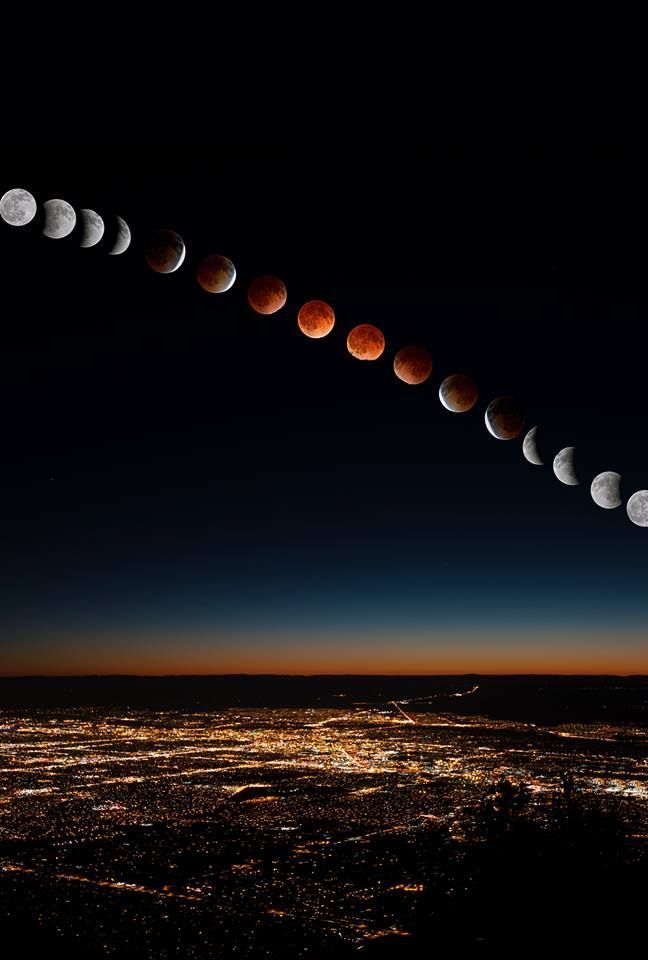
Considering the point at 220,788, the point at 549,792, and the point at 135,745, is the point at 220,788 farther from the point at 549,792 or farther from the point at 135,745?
the point at 135,745

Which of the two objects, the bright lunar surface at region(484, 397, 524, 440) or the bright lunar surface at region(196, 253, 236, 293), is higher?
the bright lunar surface at region(196, 253, 236, 293)

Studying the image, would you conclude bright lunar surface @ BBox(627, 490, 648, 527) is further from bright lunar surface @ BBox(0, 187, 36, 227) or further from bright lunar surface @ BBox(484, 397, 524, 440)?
bright lunar surface @ BBox(0, 187, 36, 227)

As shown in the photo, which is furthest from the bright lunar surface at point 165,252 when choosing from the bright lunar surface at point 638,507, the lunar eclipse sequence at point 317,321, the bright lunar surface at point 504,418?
the bright lunar surface at point 638,507

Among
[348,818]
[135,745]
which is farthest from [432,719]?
[348,818]

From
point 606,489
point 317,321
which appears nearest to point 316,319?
point 317,321

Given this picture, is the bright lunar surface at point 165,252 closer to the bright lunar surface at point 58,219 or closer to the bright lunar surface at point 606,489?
the bright lunar surface at point 58,219

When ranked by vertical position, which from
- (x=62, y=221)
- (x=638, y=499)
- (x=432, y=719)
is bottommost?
(x=432, y=719)

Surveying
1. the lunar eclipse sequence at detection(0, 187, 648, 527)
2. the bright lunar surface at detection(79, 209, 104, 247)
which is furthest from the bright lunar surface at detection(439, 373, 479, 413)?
the bright lunar surface at detection(79, 209, 104, 247)
